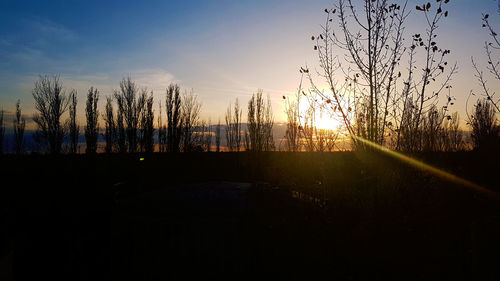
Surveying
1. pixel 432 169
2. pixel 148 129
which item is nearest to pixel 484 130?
pixel 432 169

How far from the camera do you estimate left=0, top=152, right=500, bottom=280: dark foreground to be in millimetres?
4242

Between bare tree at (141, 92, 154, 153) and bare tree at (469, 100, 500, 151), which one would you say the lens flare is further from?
bare tree at (141, 92, 154, 153)

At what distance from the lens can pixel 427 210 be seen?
5773 mm

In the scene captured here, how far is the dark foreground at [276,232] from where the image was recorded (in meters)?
4.24

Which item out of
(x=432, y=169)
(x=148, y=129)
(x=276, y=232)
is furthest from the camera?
(x=148, y=129)

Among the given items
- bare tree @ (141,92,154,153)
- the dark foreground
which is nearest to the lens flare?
the dark foreground

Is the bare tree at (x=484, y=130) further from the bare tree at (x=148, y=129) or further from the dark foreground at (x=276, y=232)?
the bare tree at (x=148, y=129)

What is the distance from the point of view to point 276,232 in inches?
205

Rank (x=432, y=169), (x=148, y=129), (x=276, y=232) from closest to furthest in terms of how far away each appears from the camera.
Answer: (x=276, y=232) < (x=432, y=169) < (x=148, y=129)

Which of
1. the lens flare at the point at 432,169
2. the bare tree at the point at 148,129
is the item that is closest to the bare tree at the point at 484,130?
the lens flare at the point at 432,169

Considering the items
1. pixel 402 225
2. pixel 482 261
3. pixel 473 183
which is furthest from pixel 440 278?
pixel 473 183

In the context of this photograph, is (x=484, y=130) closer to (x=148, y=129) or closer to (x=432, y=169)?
(x=432, y=169)

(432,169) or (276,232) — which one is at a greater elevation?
(432,169)

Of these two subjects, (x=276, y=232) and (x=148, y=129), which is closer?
(x=276, y=232)
